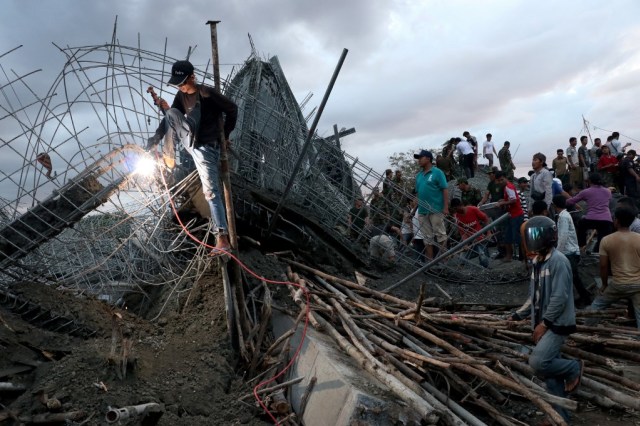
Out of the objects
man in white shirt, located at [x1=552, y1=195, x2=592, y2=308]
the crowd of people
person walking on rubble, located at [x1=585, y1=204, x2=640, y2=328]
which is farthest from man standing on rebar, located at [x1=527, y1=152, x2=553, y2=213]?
person walking on rubble, located at [x1=585, y1=204, x2=640, y2=328]

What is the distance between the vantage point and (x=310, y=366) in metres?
5.09

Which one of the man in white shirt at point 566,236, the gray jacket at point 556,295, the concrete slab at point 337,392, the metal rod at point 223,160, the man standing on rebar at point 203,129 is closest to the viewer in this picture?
the concrete slab at point 337,392

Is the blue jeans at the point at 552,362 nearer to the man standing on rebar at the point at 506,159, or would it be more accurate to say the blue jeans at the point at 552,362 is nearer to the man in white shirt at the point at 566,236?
the man in white shirt at the point at 566,236

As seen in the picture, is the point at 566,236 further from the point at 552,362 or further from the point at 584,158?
the point at 584,158

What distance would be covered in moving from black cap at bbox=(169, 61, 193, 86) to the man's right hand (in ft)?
2.38

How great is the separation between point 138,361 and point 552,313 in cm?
366

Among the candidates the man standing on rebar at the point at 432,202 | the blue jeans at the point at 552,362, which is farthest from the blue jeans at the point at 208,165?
the man standing on rebar at the point at 432,202

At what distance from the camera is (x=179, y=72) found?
5309mm

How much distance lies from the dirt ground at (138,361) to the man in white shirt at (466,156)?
10657 mm

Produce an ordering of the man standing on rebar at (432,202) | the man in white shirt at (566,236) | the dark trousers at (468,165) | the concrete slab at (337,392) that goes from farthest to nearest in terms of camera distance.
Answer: the dark trousers at (468,165) < the man standing on rebar at (432,202) < the man in white shirt at (566,236) < the concrete slab at (337,392)

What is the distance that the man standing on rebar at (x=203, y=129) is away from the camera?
5.52m

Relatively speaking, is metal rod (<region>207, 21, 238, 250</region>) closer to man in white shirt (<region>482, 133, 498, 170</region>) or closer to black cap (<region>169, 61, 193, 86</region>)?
black cap (<region>169, 61, 193, 86</region>)

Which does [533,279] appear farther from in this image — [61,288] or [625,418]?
[61,288]

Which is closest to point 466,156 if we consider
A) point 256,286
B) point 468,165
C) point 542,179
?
point 468,165
